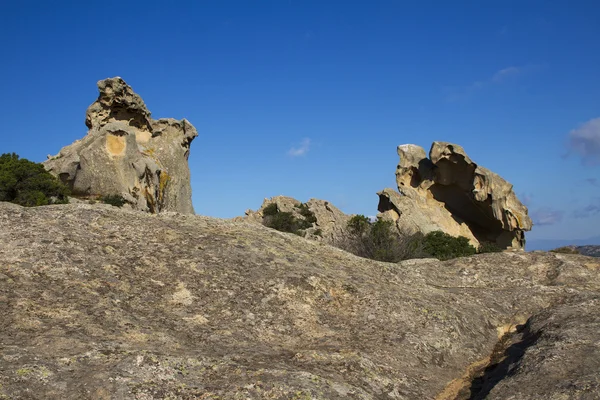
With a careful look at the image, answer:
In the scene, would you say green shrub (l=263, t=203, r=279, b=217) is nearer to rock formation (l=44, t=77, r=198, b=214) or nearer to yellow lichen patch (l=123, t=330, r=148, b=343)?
rock formation (l=44, t=77, r=198, b=214)

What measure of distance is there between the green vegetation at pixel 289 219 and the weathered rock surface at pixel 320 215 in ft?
2.05

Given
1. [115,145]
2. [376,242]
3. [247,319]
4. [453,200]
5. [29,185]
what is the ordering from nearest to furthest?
[247,319] → [29,185] → [115,145] → [376,242] → [453,200]

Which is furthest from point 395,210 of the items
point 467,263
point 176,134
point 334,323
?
point 334,323

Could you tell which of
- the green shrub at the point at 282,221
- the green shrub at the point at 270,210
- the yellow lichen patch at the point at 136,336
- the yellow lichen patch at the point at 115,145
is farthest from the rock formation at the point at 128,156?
the yellow lichen patch at the point at 136,336

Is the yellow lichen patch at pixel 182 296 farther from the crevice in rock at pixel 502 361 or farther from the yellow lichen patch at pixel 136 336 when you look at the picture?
the crevice in rock at pixel 502 361

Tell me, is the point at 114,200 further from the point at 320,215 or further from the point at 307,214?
the point at 307,214

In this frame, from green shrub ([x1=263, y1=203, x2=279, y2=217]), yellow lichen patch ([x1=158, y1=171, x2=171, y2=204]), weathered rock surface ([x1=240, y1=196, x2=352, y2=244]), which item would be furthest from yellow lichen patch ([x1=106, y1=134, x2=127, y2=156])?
green shrub ([x1=263, y1=203, x2=279, y2=217])

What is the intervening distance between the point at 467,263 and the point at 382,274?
2602 mm

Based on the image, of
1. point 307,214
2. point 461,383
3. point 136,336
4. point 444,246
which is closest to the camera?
point 136,336

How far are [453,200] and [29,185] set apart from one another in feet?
136

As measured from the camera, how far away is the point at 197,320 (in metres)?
6.32

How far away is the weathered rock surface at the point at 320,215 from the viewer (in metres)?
49.1

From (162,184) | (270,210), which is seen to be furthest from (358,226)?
(270,210)

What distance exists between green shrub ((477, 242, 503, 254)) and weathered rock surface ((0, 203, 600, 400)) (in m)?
42.4
